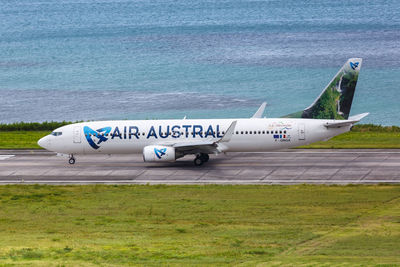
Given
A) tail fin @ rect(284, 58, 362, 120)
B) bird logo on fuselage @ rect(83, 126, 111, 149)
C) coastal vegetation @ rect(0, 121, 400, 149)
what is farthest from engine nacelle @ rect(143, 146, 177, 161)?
coastal vegetation @ rect(0, 121, 400, 149)

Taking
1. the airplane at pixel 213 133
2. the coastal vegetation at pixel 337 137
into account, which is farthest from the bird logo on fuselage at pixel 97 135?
the coastal vegetation at pixel 337 137

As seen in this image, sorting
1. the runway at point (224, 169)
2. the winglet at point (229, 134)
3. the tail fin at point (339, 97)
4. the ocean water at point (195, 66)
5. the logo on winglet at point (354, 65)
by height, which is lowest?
the runway at point (224, 169)

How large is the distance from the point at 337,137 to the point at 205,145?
19921 mm

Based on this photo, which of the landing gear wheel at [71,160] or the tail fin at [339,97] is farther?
the landing gear wheel at [71,160]

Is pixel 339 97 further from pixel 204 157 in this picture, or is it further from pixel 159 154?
pixel 159 154

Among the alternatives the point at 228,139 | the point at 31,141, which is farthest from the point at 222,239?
the point at 31,141

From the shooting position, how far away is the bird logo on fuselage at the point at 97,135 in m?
51.8

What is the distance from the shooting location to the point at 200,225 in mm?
33219

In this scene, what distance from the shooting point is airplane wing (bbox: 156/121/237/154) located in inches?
1944

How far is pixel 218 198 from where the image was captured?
3962cm

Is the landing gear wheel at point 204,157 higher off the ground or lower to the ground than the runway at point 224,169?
higher

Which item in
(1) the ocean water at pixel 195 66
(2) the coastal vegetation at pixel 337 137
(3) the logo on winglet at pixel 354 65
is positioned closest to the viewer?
(3) the logo on winglet at pixel 354 65

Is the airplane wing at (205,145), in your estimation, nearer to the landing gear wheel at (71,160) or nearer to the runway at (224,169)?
the runway at (224,169)

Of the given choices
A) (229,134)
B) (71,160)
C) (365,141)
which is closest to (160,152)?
(229,134)
